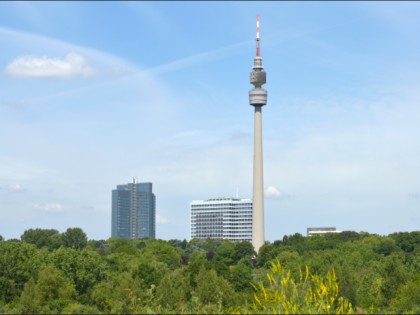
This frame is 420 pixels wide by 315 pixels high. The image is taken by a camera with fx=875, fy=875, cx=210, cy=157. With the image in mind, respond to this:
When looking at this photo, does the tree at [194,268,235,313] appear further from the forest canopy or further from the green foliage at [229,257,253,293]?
the green foliage at [229,257,253,293]

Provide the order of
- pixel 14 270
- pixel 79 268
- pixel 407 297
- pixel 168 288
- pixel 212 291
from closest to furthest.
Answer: pixel 168 288
pixel 212 291
pixel 407 297
pixel 14 270
pixel 79 268

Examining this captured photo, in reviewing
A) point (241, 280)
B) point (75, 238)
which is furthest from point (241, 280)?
point (75, 238)

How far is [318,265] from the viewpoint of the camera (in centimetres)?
11394

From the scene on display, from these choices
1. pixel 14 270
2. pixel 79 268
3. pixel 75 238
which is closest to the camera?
pixel 14 270

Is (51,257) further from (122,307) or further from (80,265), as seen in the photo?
(122,307)

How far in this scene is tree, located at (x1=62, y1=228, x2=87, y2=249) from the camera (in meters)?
194

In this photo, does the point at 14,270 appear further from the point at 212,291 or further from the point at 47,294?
the point at 212,291

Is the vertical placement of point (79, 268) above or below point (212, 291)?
above

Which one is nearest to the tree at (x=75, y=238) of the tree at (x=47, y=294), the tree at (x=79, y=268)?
the tree at (x=79, y=268)

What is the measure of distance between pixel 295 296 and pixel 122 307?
14033 millimetres

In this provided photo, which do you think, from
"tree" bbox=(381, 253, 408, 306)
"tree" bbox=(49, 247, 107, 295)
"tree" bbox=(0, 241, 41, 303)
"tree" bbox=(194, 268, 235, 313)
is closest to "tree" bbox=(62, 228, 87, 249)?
"tree" bbox=(0, 241, 41, 303)

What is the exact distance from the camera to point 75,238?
196 meters

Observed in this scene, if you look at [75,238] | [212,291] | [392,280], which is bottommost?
[212,291]

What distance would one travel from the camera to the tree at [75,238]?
19375 cm
